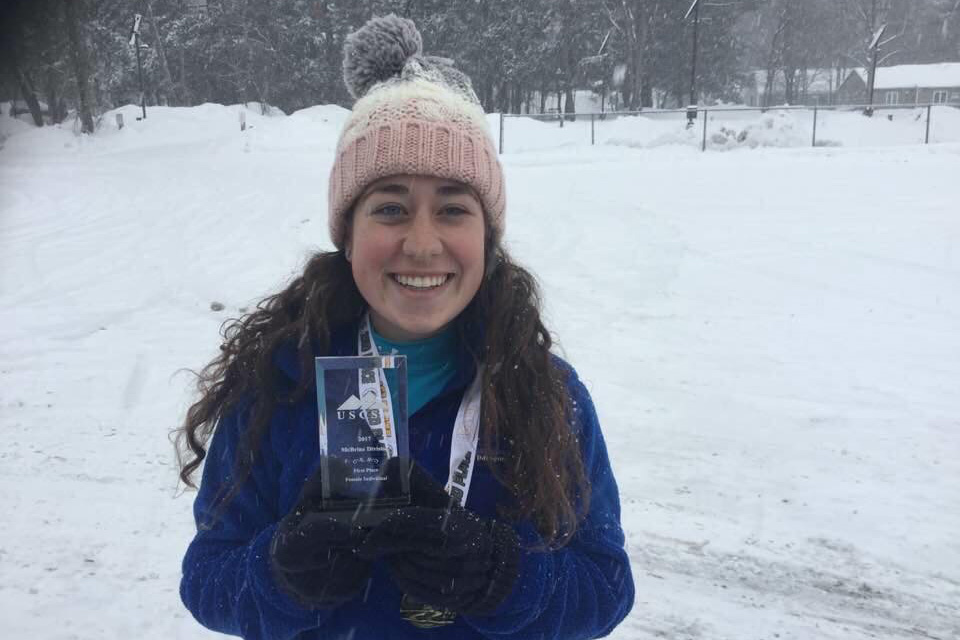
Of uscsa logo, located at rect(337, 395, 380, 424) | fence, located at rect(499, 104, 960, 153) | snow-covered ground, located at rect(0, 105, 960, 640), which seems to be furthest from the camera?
fence, located at rect(499, 104, 960, 153)

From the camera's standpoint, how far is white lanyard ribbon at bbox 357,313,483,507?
1.69m

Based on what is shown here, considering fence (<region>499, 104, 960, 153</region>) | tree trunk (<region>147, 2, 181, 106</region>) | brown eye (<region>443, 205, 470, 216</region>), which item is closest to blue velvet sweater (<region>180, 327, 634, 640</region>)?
brown eye (<region>443, 205, 470, 216</region>)

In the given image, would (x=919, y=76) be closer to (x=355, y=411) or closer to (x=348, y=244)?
(x=348, y=244)

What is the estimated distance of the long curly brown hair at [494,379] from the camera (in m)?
1.91

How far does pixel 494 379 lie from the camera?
198 centimetres

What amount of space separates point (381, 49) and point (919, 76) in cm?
7823

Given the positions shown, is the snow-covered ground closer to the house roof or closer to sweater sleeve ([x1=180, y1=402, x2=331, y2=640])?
sweater sleeve ([x1=180, y1=402, x2=331, y2=640])

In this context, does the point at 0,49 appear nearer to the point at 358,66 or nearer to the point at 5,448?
the point at 5,448

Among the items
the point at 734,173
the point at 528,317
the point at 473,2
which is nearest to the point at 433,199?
the point at 528,317

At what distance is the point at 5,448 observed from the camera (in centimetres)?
519

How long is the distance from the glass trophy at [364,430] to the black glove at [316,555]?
0.11 ft

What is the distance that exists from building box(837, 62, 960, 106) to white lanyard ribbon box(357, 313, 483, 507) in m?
70.6

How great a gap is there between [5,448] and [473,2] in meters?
52.3

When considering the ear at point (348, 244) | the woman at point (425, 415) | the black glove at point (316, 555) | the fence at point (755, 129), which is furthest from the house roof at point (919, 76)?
the black glove at point (316, 555)
